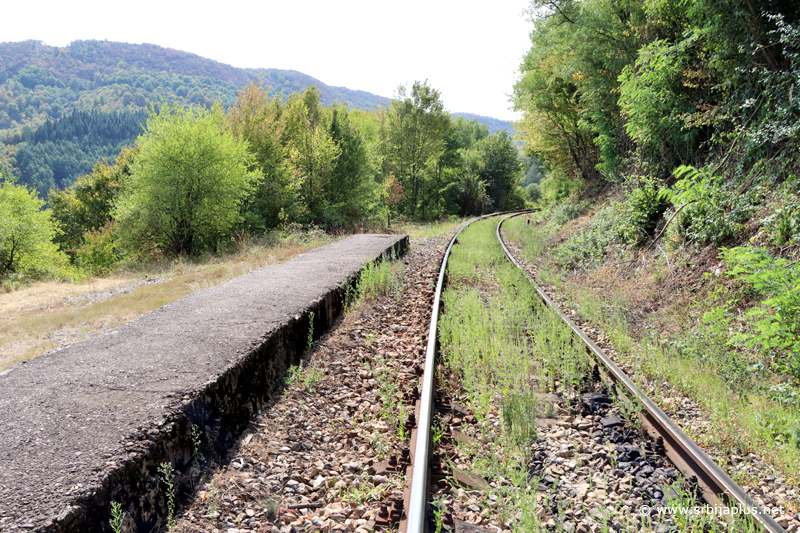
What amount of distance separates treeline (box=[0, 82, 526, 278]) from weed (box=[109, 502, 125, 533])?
1852 centimetres

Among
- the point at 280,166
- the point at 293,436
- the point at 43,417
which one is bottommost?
the point at 293,436

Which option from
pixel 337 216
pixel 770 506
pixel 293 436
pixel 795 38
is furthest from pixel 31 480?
pixel 337 216

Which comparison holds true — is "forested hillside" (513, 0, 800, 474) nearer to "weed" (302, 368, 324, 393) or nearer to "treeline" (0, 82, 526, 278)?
"weed" (302, 368, 324, 393)

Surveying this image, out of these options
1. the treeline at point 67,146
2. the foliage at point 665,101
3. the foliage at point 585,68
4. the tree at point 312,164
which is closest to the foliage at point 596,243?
the foliage at point 665,101

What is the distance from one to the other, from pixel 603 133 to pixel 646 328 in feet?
32.7

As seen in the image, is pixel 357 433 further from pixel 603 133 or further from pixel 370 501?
pixel 603 133

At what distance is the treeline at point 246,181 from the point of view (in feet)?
62.2

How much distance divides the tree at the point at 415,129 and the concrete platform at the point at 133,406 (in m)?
32.3

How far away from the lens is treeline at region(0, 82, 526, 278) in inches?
746

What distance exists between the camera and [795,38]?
19.4 feet

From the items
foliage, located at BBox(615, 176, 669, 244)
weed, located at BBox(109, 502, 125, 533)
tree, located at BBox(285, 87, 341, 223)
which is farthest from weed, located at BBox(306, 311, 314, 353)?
tree, located at BBox(285, 87, 341, 223)

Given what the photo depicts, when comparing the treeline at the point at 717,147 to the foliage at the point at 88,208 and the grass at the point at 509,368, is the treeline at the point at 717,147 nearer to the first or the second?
the grass at the point at 509,368

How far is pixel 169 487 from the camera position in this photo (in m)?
2.62

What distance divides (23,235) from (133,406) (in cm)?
2685
